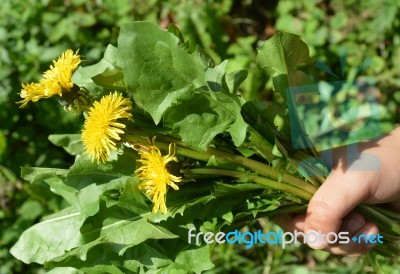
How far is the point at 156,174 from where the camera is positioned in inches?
36.8

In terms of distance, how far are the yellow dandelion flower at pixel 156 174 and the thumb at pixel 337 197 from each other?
30 cm

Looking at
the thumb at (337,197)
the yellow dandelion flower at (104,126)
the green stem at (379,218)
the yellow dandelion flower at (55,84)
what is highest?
the yellow dandelion flower at (55,84)

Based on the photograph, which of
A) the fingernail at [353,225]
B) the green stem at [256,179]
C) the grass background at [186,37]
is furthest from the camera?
the grass background at [186,37]

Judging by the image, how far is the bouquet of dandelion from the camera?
Answer: 948mm

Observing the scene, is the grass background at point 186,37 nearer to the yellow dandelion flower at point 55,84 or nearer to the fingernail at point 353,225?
the fingernail at point 353,225

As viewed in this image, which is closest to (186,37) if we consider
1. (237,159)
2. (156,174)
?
(237,159)

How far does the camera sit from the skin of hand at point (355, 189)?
1.06m

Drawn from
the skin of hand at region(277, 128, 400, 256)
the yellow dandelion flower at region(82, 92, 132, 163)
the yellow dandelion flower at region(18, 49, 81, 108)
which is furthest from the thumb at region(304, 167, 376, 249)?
the yellow dandelion flower at region(18, 49, 81, 108)

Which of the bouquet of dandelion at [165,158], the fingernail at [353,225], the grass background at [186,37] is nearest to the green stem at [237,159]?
the bouquet of dandelion at [165,158]

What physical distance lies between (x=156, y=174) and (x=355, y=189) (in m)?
0.39

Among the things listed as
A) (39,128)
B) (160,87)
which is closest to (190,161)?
(160,87)

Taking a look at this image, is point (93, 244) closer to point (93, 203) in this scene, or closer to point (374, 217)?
point (93, 203)

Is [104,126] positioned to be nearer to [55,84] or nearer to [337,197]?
[55,84]

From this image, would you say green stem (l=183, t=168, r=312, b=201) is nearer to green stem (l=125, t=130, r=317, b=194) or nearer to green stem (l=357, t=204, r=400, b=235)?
green stem (l=125, t=130, r=317, b=194)
